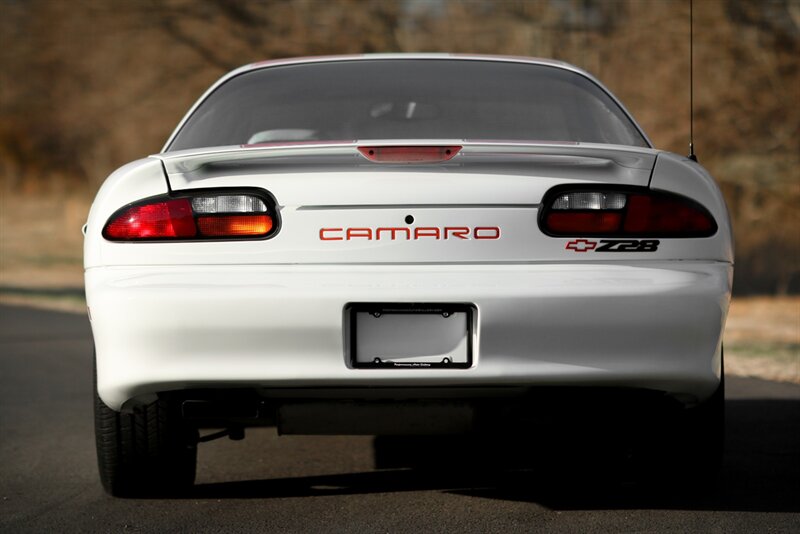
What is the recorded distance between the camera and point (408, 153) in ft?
11.9

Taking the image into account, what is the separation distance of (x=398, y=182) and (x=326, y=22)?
900 inches

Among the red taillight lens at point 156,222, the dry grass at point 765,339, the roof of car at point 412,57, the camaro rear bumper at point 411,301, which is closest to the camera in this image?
the camaro rear bumper at point 411,301

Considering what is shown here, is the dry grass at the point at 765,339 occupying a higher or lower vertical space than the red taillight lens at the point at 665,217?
lower

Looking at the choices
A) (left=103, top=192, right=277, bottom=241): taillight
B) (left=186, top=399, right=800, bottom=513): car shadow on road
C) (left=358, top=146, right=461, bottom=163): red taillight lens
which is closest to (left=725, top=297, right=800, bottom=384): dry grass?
(left=186, top=399, right=800, bottom=513): car shadow on road

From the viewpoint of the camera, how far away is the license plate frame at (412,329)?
11.5 ft

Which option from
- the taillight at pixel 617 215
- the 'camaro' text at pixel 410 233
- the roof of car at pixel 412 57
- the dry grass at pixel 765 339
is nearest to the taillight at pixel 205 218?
the 'camaro' text at pixel 410 233

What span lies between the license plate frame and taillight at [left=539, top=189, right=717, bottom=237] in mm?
373

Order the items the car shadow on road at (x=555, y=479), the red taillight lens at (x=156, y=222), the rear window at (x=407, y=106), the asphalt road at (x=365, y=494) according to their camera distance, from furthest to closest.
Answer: the rear window at (x=407, y=106)
the car shadow on road at (x=555, y=479)
the asphalt road at (x=365, y=494)
the red taillight lens at (x=156, y=222)

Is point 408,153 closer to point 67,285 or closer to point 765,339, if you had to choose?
point 765,339

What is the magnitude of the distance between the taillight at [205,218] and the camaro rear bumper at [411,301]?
11 centimetres

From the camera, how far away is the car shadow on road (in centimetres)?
431

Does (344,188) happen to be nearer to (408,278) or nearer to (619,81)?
(408,278)

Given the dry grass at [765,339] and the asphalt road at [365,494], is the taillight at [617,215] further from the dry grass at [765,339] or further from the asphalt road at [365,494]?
the dry grass at [765,339]

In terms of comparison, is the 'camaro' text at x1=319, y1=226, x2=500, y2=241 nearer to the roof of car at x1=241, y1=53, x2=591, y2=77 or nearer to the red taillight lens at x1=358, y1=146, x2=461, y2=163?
the red taillight lens at x1=358, y1=146, x2=461, y2=163
